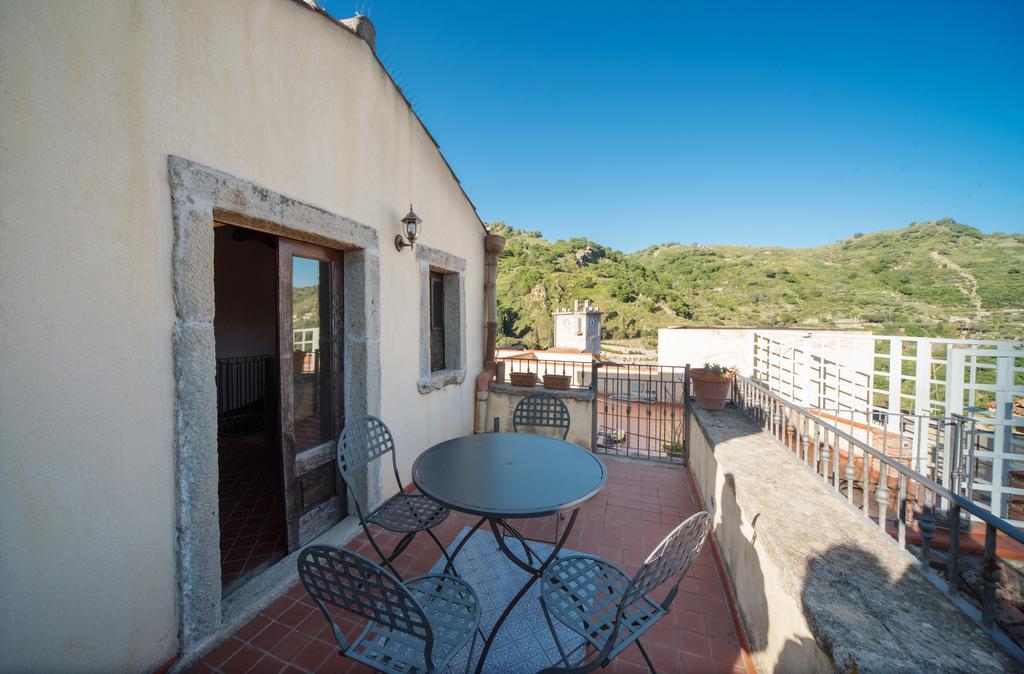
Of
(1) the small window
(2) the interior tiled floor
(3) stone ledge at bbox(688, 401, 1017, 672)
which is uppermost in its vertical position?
(1) the small window

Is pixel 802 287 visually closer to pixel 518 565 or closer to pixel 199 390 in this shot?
pixel 518 565

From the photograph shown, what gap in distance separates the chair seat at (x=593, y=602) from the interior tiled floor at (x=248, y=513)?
2028 mm

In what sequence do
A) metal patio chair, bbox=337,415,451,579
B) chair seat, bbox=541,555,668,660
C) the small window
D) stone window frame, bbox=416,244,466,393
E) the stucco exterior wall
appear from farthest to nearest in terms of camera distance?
1. the small window
2. stone window frame, bbox=416,244,466,393
3. metal patio chair, bbox=337,415,451,579
4. chair seat, bbox=541,555,668,660
5. the stucco exterior wall

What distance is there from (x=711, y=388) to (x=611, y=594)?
327cm

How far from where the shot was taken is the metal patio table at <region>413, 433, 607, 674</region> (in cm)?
190

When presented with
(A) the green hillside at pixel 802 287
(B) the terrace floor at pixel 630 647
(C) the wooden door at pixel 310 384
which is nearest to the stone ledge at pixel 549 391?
(B) the terrace floor at pixel 630 647

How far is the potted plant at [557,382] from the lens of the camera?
5.19 meters

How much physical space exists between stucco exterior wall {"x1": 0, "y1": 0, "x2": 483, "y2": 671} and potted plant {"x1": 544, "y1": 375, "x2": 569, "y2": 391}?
3779mm

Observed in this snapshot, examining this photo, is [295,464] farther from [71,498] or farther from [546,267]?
[546,267]

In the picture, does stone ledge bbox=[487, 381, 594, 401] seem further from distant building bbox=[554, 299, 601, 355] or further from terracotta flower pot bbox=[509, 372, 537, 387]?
distant building bbox=[554, 299, 601, 355]

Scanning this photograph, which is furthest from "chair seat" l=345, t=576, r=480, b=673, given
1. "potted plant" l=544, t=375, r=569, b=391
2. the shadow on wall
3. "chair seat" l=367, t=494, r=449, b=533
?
"potted plant" l=544, t=375, r=569, b=391

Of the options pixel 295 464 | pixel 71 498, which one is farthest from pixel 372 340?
pixel 71 498

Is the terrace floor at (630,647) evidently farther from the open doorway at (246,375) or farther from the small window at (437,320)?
Answer: the small window at (437,320)

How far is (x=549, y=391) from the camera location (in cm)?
511
